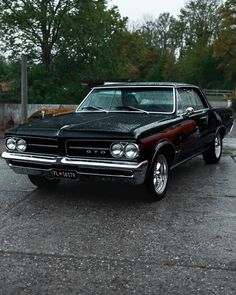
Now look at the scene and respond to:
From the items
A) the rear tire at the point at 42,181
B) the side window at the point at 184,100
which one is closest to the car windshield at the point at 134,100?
the side window at the point at 184,100

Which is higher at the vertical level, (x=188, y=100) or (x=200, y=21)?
(x=200, y=21)

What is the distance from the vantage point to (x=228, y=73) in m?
48.8

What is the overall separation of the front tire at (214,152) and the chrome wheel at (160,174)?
259 centimetres

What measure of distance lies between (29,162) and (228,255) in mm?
2866

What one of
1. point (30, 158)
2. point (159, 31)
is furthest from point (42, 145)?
point (159, 31)

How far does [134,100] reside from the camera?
6758 millimetres

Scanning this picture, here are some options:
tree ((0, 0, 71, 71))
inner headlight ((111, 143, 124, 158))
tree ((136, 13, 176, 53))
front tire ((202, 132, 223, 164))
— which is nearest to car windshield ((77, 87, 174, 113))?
inner headlight ((111, 143, 124, 158))

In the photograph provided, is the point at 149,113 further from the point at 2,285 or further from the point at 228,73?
the point at 228,73

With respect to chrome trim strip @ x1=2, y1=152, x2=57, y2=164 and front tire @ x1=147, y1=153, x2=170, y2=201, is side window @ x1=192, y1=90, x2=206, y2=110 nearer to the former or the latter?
front tire @ x1=147, y1=153, x2=170, y2=201

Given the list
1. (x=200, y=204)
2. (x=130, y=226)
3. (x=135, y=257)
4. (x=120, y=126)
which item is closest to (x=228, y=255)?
(x=135, y=257)

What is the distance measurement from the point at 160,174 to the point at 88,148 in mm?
1149

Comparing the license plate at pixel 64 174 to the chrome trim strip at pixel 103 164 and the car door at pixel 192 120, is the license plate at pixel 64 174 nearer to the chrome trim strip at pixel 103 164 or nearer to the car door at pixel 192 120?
the chrome trim strip at pixel 103 164

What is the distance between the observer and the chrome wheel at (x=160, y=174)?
225 inches

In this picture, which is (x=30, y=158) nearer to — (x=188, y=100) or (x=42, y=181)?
(x=42, y=181)
